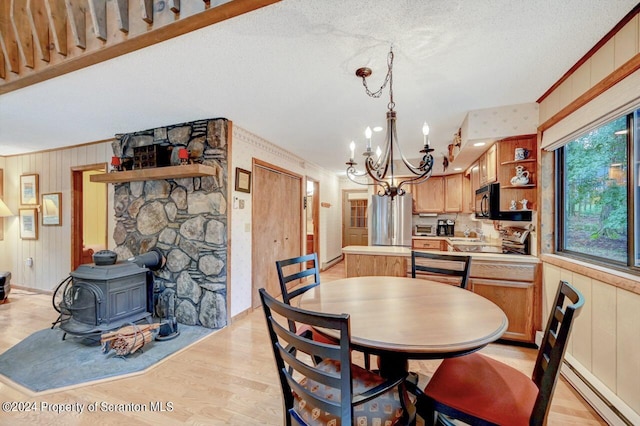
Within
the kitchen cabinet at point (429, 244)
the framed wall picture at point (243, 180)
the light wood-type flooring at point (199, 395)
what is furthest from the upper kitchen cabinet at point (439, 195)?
the framed wall picture at point (243, 180)

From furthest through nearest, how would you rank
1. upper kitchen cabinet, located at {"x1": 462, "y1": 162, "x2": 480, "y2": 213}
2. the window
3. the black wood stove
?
upper kitchen cabinet, located at {"x1": 462, "y1": 162, "x2": 480, "y2": 213} < the black wood stove < the window

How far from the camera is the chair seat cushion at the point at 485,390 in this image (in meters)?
1.12

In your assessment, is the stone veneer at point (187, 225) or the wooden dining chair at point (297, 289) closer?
the wooden dining chair at point (297, 289)

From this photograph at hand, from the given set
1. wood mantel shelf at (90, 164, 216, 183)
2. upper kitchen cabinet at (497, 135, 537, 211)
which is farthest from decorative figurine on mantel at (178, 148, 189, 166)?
upper kitchen cabinet at (497, 135, 537, 211)

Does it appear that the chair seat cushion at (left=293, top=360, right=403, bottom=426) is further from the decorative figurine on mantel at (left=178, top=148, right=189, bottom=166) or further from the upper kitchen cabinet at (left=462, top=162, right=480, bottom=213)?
the upper kitchen cabinet at (left=462, top=162, right=480, bottom=213)

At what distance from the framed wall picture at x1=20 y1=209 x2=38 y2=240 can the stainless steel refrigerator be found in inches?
225

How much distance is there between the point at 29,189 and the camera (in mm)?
4566

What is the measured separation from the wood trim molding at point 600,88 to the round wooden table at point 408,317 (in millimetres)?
1530

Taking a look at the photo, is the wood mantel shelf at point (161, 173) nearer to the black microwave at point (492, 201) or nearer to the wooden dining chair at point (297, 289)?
the wooden dining chair at point (297, 289)

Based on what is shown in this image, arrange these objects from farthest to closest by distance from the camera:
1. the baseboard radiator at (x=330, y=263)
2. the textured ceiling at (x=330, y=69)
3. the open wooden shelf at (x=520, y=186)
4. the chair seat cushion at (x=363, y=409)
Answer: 1. the baseboard radiator at (x=330, y=263)
2. the open wooden shelf at (x=520, y=186)
3. the textured ceiling at (x=330, y=69)
4. the chair seat cushion at (x=363, y=409)

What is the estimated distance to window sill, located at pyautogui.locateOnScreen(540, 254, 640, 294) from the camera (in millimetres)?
1563

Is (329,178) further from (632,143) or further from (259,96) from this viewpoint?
(632,143)

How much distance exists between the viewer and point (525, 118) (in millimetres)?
2707

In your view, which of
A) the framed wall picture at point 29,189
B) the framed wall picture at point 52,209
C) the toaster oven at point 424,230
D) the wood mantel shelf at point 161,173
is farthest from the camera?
the toaster oven at point 424,230
